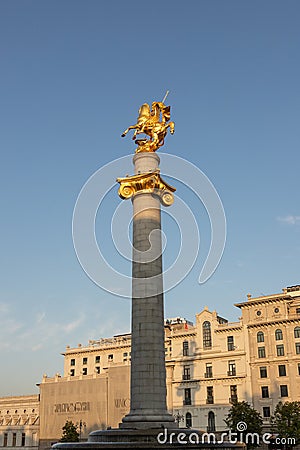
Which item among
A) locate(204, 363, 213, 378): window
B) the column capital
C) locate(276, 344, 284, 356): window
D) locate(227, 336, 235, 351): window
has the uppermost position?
the column capital

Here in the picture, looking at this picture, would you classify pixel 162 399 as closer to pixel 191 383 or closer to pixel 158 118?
pixel 158 118

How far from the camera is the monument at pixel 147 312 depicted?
96.3ft

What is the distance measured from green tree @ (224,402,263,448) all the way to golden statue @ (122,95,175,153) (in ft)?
115

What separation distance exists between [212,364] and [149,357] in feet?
139

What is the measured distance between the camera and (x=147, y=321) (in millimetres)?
33031

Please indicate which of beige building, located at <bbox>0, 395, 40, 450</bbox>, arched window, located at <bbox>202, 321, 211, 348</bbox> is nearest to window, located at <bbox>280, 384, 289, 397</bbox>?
arched window, located at <bbox>202, 321, 211, 348</bbox>

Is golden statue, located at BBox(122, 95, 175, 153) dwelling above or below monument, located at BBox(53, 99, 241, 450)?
above

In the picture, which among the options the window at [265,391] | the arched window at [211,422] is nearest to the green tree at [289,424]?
the window at [265,391]

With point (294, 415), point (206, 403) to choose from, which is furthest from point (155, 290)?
point (206, 403)

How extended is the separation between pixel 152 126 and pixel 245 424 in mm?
36173

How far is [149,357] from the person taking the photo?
32.2m

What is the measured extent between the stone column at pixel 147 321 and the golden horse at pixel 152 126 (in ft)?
6.94

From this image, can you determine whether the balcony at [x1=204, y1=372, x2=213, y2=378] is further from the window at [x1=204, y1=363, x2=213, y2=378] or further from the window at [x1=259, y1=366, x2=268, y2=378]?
the window at [x1=259, y1=366, x2=268, y2=378]

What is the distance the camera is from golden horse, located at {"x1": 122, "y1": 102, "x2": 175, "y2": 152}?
38.6 m
